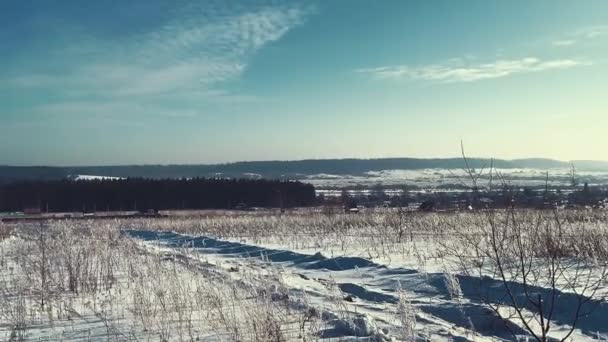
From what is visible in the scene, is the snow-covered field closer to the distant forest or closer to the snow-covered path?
the snow-covered path

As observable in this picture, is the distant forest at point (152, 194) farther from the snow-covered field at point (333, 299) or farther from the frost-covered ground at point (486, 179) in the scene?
the snow-covered field at point (333, 299)

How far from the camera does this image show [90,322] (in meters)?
6.38

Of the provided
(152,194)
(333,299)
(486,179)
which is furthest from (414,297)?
(152,194)

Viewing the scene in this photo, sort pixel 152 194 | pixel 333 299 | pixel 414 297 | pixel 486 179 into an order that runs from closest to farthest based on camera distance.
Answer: pixel 486 179 → pixel 333 299 → pixel 414 297 → pixel 152 194

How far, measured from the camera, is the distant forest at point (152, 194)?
254ft

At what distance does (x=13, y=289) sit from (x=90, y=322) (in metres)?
2.88

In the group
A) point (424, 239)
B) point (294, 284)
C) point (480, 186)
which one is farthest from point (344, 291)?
point (424, 239)

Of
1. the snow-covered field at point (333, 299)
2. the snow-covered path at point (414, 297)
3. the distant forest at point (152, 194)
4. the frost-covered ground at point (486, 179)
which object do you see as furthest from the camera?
the distant forest at point (152, 194)

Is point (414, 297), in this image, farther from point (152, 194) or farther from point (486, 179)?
point (152, 194)

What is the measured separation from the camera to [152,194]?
260 feet

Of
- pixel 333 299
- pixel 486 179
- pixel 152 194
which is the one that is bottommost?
pixel 152 194

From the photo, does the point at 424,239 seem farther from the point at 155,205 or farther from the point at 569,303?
the point at 155,205

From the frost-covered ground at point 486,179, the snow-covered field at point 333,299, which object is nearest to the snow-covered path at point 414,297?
the snow-covered field at point 333,299

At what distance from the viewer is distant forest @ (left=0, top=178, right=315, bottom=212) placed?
77.4 metres
